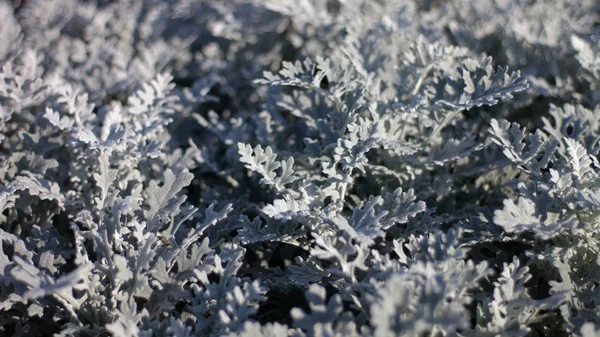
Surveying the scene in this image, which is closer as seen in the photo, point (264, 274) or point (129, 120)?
point (264, 274)

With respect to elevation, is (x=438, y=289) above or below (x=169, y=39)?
above

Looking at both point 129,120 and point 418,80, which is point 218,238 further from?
point 418,80

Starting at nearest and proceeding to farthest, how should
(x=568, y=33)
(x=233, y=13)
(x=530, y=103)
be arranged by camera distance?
(x=530, y=103), (x=568, y=33), (x=233, y=13)

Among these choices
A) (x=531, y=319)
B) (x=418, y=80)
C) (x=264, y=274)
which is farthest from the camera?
(x=418, y=80)

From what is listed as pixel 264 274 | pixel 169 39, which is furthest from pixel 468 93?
pixel 169 39

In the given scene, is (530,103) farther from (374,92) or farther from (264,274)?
(264,274)

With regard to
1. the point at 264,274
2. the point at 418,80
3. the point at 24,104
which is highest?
the point at 418,80
